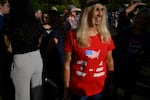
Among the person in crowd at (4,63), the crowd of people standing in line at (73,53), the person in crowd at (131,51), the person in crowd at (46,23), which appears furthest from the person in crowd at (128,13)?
the person in crowd at (4,63)

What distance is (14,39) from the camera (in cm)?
429

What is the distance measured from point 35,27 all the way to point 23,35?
204 millimetres

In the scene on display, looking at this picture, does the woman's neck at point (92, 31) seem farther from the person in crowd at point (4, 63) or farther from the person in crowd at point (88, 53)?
the person in crowd at point (4, 63)

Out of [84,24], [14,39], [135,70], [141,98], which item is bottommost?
[141,98]

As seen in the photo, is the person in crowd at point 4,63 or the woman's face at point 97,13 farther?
the person in crowd at point 4,63

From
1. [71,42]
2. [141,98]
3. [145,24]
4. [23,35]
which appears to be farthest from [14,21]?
[141,98]

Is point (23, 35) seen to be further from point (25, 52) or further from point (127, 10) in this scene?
point (127, 10)

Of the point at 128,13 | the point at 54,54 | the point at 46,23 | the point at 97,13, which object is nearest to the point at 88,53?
the point at 97,13

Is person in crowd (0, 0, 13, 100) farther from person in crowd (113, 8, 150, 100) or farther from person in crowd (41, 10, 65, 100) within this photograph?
person in crowd (113, 8, 150, 100)

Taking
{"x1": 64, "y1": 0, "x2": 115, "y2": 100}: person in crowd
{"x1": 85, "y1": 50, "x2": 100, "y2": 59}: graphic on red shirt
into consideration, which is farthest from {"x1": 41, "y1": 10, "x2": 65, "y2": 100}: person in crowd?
{"x1": 85, "y1": 50, "x2": 100, "y2": 59}: graphic on red shirt

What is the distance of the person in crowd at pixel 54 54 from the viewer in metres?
4.81

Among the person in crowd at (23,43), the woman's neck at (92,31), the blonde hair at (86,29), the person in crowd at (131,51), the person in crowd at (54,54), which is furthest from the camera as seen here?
the person in crowd at (54,54)

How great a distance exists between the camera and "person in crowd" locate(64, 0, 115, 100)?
10.8 feet

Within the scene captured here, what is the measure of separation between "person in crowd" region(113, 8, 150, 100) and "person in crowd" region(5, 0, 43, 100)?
997mm
